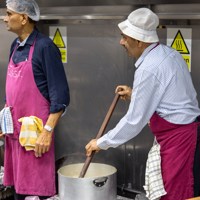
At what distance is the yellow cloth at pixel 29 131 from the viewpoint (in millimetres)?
3240

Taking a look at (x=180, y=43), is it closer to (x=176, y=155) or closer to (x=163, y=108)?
(x=163, y=108)

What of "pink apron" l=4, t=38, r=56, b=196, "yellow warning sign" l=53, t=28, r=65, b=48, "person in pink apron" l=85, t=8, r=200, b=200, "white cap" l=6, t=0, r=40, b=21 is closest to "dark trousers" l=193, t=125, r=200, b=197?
"person in pink apron" l=85, t=8, r=200, b=200

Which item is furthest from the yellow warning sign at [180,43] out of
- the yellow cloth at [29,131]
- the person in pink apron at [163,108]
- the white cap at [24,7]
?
the yellow cloth at [29,131]

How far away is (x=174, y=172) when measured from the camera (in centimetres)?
283

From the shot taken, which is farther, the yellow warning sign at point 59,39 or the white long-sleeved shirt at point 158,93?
the yellow warning sign at point 59,39

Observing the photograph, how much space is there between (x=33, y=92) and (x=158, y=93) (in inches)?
34.7

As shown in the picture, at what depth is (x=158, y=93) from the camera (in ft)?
8.96

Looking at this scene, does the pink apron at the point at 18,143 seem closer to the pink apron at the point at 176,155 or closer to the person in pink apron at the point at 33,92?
the person in pink apron at the point at 33,92

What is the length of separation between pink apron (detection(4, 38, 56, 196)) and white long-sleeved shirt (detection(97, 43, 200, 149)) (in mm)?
643

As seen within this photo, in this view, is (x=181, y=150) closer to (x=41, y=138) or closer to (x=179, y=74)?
(x=179, y=74)

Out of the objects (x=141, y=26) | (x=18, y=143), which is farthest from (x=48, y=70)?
(x=141, y=26)

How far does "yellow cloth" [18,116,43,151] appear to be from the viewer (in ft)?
10.6

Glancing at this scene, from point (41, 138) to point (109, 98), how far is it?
0.75m

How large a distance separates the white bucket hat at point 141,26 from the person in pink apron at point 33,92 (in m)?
0.58
